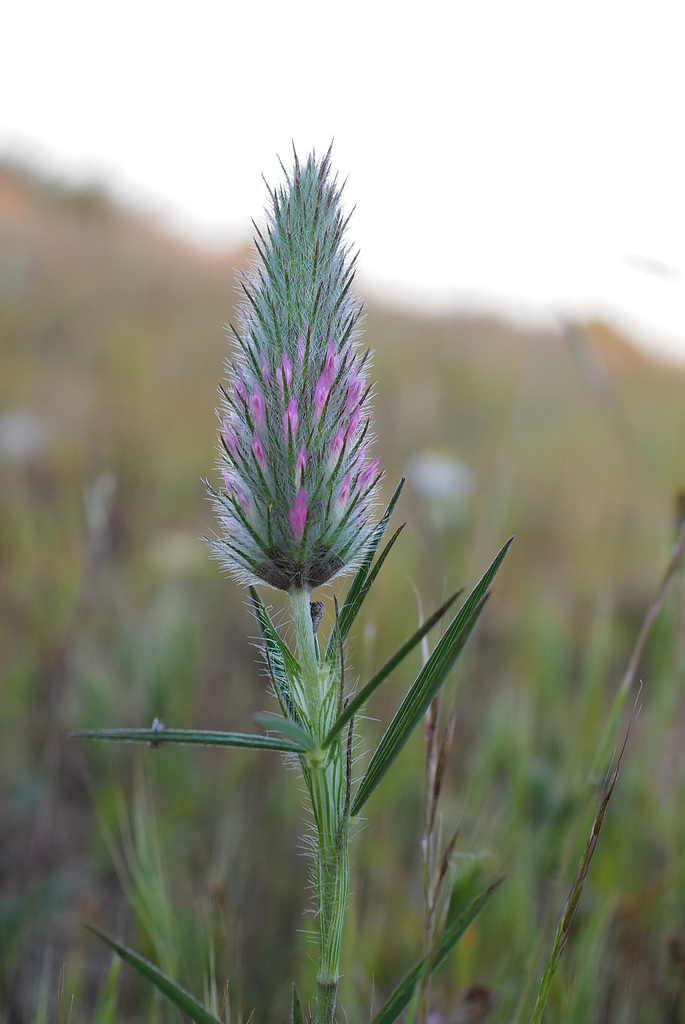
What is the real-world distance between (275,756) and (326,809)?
188cm

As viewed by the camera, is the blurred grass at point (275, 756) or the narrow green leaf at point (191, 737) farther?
the blurred grass at point (275, 756)

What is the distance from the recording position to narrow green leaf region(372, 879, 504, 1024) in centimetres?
81

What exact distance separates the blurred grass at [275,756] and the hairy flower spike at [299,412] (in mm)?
528

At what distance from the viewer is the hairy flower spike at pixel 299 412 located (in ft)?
2.56

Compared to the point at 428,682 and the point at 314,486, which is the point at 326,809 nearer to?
the point at 428,682

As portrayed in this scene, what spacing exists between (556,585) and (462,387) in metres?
4.45

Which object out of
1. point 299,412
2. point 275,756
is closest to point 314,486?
point 299,412

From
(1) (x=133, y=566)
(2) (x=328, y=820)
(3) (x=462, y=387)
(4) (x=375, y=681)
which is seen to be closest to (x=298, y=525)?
(4) (x=375, y=681)

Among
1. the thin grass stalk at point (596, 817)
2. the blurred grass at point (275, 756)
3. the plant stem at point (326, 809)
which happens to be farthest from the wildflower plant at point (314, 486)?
the blurred grass at point (275, 756)

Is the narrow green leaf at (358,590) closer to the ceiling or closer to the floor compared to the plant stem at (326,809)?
closer to the ceiling

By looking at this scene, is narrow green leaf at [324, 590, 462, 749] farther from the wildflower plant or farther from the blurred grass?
the blurred grass

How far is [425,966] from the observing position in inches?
31.5

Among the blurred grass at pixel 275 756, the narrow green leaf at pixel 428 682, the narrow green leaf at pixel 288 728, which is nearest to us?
the narrow green leaf at pixel 288 728

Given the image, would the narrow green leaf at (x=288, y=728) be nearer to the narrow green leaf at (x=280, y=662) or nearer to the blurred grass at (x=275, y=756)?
the narrow green leaf at (x=280, y=662)
